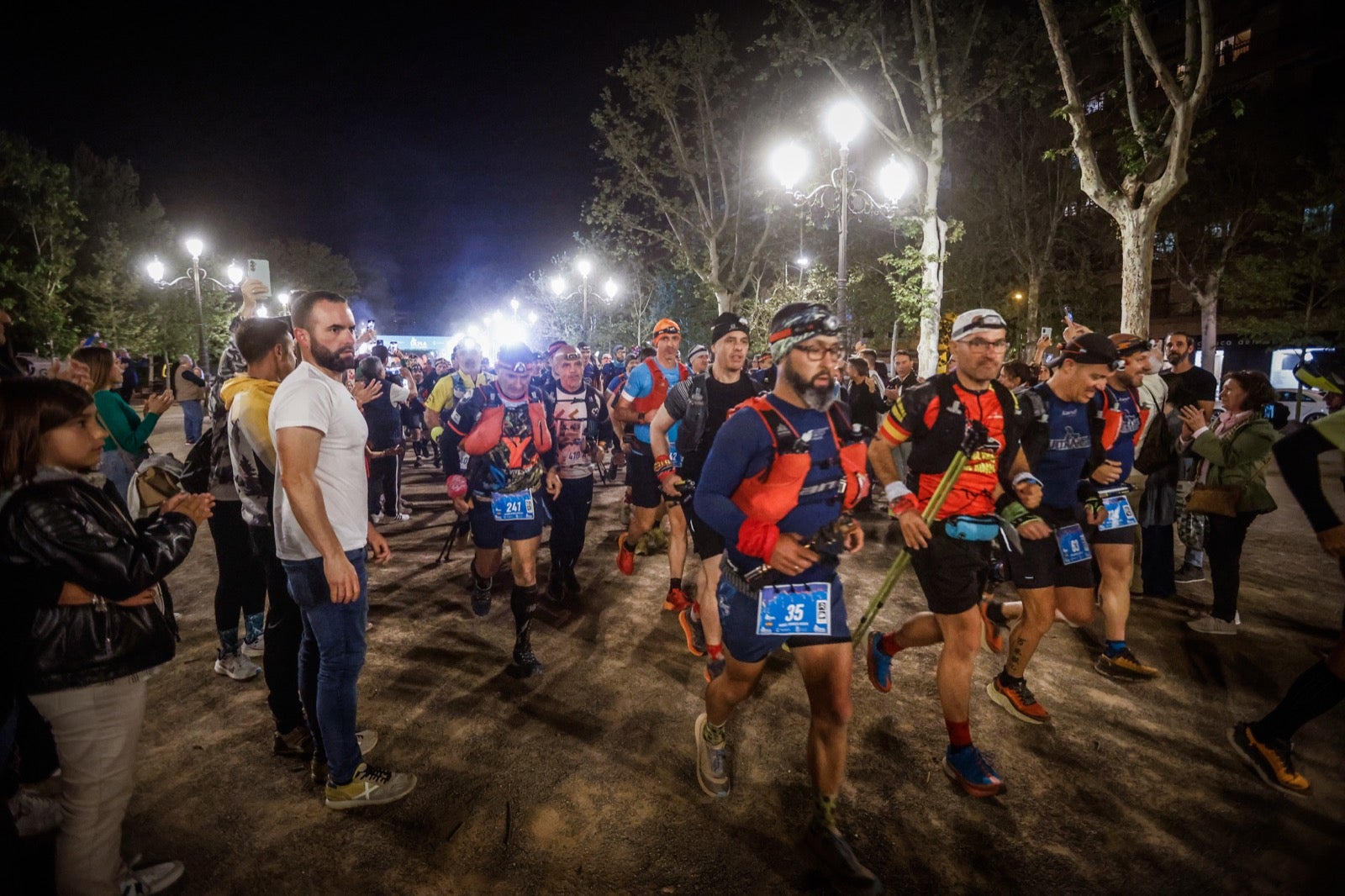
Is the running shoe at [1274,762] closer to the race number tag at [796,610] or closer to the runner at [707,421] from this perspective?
the race number tag at [796,610]

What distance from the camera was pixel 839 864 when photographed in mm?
2814

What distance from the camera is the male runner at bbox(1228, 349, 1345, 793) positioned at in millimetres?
3008

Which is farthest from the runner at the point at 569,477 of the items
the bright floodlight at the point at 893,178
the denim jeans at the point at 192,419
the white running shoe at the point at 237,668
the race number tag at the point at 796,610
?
the denim jeans at the point at 192,419

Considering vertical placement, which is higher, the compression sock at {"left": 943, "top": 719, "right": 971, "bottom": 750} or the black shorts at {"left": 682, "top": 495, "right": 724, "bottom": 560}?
the black shorts at {"left": 682, "top": 495, "right": 724, "bottom": 560}

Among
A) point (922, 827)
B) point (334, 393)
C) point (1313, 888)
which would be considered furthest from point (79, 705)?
point (1313, 888)

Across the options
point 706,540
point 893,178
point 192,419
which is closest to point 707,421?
point 706,540

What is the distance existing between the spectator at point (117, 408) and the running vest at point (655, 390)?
12.2 ft

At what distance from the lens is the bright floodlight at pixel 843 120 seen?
10672 millimetres

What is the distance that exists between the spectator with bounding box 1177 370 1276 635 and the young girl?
6.82m

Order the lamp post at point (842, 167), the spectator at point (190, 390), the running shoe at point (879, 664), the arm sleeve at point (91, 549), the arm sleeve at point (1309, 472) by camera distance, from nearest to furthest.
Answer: the arm sleeve at point (91, 549), the arm sleeve at point (1309, 472), the running shoe at point (879, 664), the lamp post at point (842, 167), the spectator at point (190, 390)

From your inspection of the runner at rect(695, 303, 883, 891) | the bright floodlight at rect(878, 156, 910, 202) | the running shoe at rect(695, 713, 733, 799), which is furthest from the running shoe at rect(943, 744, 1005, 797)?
the bright floodlight at rect(878, 156, 910, 202)

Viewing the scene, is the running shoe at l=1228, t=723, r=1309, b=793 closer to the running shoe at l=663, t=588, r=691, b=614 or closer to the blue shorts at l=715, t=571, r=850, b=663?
the blue shorts at l=715, t=571, r=850, b=663

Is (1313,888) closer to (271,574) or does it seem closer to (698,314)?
(271,574)

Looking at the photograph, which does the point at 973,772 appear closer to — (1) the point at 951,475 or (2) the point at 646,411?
(1) the point at 951,475
